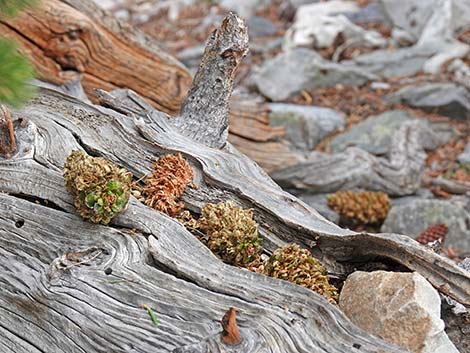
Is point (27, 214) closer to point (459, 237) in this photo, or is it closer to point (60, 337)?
point (60, 337)

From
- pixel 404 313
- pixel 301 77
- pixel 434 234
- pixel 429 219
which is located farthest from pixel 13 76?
pixel 301 77

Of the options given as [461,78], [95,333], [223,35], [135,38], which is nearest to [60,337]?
[95,333]

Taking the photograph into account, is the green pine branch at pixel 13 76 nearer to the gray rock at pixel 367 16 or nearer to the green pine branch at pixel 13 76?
the green pine branch at pixel 13 76

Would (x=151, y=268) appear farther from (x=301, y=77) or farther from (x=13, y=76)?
(x=301, y=77)

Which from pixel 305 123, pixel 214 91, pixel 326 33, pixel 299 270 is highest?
pixel 326 33

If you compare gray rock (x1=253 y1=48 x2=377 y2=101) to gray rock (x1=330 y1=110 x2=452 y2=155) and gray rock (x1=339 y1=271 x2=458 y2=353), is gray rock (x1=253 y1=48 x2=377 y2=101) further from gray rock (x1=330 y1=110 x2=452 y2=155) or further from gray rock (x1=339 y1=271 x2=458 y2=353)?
gray rock (x1=339 y1=271 x2=458 y2=353)

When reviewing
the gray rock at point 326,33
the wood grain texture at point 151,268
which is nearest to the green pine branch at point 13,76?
the wood grain texture at point 151,268
